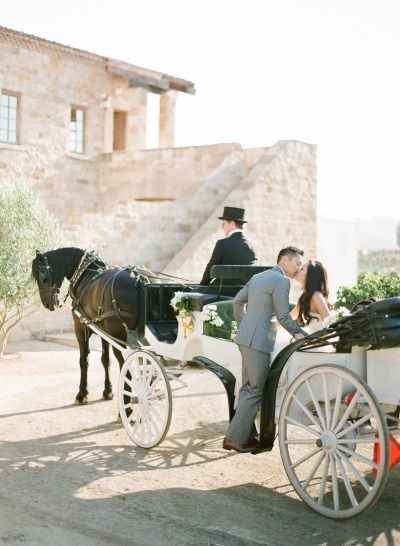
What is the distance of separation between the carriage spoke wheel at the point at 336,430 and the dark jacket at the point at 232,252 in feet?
7.83

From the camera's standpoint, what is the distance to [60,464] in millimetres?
6797

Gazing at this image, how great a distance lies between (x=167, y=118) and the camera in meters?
25.2

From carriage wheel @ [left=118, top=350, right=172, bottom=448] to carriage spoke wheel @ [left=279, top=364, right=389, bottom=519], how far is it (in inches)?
66.0

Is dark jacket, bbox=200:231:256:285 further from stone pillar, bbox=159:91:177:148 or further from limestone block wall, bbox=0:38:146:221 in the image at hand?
stone pillar, bbox=159:91:177:148

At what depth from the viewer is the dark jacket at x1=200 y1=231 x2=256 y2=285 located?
7.89 m

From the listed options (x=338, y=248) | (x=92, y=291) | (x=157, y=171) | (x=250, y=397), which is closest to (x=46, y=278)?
(x=92, y=291)

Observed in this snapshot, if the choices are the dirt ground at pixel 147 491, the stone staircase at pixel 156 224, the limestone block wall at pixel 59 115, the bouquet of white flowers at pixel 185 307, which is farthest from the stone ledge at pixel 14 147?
the bouquet of white flowers at pixel 185 307

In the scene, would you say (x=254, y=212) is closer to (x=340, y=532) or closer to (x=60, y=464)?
(x=60, y=464)

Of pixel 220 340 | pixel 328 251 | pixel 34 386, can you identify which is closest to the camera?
pixel 220 340

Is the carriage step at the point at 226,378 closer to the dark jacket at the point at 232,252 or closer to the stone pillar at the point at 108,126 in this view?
the dark jacket at the point at 232,252

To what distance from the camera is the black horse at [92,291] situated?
8.30m

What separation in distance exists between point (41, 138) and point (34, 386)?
43.5ft

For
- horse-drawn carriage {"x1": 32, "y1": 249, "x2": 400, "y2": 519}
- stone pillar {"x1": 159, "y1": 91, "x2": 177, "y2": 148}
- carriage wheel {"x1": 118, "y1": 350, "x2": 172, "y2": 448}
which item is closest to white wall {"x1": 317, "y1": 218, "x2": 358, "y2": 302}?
stone pillar {"x1": 159, "y1": 91, "x2": 177, "y2": 148}

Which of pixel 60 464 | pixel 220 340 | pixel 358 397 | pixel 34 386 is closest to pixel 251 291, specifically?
pixel 220 340
